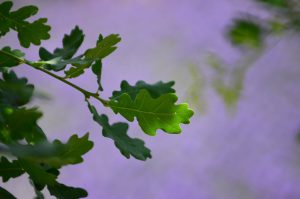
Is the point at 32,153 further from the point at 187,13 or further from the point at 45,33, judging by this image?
the point at 187,13

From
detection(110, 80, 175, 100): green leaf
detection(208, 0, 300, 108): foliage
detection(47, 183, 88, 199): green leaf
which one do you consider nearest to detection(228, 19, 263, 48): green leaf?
detection(208, 0, 300, 108): foliage

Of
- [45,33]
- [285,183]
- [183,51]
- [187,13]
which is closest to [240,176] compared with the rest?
[285,183]

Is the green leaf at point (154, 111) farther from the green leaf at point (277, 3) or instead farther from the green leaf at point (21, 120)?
the green leaf at point (277, 3)

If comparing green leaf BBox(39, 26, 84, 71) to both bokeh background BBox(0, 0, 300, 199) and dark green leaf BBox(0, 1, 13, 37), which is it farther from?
bokeh background BBox(0, 0, 300, 199)

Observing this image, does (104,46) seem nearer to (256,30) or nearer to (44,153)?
(44,153)

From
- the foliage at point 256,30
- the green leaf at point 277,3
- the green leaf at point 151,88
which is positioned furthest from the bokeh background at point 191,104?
the green leaf at point 151,88
